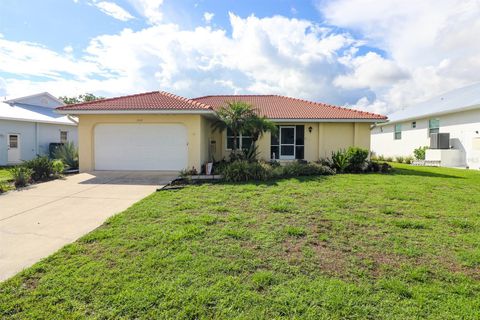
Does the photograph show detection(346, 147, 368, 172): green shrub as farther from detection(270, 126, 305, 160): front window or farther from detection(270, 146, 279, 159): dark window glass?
detection(270, 146, 279, 159): dark window glass

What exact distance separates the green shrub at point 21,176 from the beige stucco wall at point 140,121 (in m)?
2.84

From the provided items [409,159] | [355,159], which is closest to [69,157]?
→ [355,159]

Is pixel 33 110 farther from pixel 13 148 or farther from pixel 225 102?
pixel 225 102

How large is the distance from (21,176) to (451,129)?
77.6 feet

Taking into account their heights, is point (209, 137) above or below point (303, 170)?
above

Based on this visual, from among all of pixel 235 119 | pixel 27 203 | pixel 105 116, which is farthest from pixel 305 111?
pixel 27 203

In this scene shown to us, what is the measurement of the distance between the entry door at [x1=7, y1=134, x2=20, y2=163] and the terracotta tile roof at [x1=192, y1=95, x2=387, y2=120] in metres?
12.6

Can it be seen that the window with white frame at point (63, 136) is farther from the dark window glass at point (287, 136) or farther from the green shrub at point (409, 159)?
the green shrub at point (409, 159)

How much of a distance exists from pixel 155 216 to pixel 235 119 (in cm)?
723

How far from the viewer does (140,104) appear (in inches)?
496

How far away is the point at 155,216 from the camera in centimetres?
601

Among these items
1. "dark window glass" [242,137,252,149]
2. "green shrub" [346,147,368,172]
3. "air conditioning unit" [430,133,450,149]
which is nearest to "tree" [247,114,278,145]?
"dark window glass" [242,137,252,149]

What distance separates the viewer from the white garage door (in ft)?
42.1

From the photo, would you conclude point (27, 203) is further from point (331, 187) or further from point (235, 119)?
point (331, 187)
